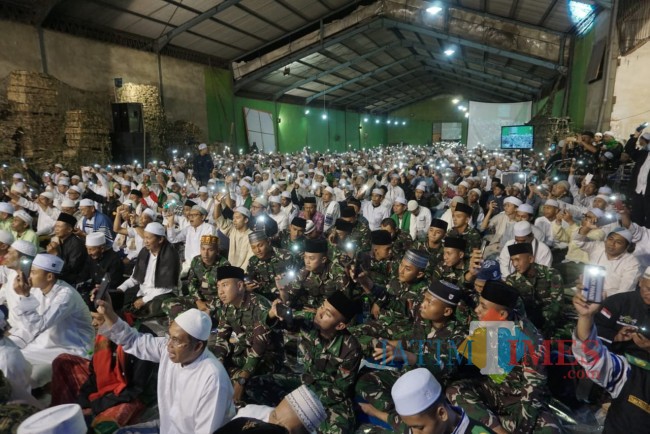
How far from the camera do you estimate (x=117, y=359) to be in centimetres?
319

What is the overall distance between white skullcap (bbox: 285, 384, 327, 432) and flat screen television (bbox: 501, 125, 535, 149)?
1124 centimetres

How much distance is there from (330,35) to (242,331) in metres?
19.5

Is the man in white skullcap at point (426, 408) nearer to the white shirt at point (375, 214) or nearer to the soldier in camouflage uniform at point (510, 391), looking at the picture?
the soldier in camouflage uniform at point (510, 391)

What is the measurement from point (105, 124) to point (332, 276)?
572 inches

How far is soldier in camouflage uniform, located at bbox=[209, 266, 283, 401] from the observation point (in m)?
3.38

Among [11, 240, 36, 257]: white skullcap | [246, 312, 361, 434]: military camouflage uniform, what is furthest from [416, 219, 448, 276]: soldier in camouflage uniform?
[11, 240, 36, 257]: white skullcap

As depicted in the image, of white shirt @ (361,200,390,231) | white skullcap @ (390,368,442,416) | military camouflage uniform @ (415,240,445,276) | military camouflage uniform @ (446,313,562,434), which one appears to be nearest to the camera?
white skullcap @ (390,368,442,416)

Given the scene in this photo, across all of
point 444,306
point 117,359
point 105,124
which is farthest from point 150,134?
point 444,306

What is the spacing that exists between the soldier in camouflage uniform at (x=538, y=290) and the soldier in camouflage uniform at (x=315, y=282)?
1776mm

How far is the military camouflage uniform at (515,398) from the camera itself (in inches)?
109

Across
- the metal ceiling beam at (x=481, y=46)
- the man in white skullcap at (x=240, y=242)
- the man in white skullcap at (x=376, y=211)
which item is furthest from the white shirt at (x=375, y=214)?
the metal ceiling beam at (x=481, y=46)

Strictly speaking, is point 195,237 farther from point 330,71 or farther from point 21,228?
point 330,71

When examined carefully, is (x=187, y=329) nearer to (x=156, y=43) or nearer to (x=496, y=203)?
(x=496, y=203)

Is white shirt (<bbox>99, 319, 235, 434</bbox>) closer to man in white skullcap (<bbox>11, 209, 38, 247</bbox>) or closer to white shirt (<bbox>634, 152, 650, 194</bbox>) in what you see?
man in white skullcap (<bbox>11, 209, 38, 247</bbox>)
